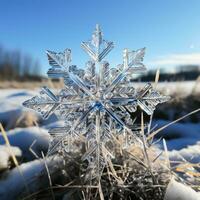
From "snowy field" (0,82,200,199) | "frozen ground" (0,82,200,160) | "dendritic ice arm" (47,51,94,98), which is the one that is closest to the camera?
"dendritic ice arm" (47,51,94,98)

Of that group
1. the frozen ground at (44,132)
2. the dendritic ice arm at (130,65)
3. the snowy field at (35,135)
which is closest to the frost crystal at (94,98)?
the dendritic ice arm at (130,65)

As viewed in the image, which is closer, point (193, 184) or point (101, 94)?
point (101, 94)

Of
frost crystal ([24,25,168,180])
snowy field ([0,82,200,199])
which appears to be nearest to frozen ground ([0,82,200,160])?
snowy field ([0,82,200,199])

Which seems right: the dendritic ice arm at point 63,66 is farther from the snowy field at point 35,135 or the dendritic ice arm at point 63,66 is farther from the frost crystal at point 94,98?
the snowy field at point 35,135

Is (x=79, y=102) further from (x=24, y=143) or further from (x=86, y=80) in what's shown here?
(x=24, y=143)

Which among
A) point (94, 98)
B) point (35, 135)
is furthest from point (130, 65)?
point (35, 135)

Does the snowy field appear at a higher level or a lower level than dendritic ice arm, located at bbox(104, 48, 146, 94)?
lower

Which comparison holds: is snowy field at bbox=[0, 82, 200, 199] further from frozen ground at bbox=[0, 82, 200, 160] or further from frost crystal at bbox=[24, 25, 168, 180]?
frost crystal at bbox=[24, 25, 168, 180]

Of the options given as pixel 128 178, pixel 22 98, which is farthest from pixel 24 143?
pixel 22 98
